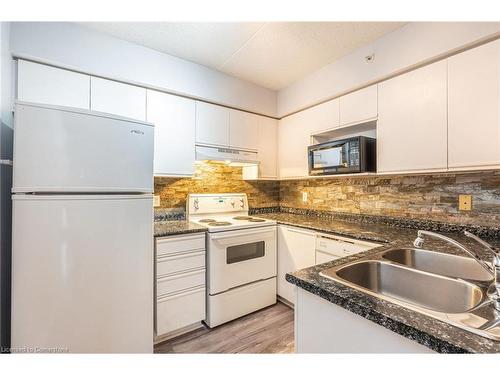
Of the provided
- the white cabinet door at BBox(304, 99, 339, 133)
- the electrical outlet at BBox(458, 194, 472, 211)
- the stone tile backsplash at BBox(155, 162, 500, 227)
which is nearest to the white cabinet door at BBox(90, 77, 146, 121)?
the stone tile backsplash at BBox(155, 162, 500, 227)

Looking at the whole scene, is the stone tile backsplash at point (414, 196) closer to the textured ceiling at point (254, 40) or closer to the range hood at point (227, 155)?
the range hood at point (227, 155)

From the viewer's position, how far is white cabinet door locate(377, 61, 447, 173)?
159cm

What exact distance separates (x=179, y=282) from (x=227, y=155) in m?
1.28

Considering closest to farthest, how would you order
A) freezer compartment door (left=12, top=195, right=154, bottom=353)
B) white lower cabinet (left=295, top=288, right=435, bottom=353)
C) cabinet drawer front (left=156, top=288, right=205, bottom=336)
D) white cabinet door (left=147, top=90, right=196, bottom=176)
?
white lower cabinet (left=295, top=288, right=435, bottom=353), freezer compartment door (left=12, top=195, right=154, bottom=353), cabinet drawer front (left=156, top=288, right=205, bottom=336), white cabinet door (left=147, top=90, right=196, bottom=176)

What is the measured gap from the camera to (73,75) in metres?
1.70

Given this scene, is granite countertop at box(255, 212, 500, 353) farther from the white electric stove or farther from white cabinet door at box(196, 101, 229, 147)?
white cabinet door at box(196, 101, 229, 147)

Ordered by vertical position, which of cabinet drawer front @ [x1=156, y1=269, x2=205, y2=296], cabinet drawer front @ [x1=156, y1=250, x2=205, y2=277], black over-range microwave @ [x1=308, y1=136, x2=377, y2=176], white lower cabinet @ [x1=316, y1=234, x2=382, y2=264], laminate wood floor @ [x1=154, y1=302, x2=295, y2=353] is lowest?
laminate wood floor @ [x1=154, y1=302, x2=295, y2=353]

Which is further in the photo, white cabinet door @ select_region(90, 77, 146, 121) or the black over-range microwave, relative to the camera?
the black over-range microwave

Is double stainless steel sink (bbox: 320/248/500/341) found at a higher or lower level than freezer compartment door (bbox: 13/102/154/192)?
lower

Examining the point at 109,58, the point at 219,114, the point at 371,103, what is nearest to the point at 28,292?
the point at 109,58

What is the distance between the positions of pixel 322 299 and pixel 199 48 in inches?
81.4

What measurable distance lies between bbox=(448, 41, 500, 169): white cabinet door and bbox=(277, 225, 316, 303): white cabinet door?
3.82ft

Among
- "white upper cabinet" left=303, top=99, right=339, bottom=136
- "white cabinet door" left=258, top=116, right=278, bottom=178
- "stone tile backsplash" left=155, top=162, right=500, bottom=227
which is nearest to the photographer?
"stone tile backsplash" left=155, top=162, right=500, bottom=227

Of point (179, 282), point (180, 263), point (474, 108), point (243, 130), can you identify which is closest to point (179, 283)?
point (179, 282)
